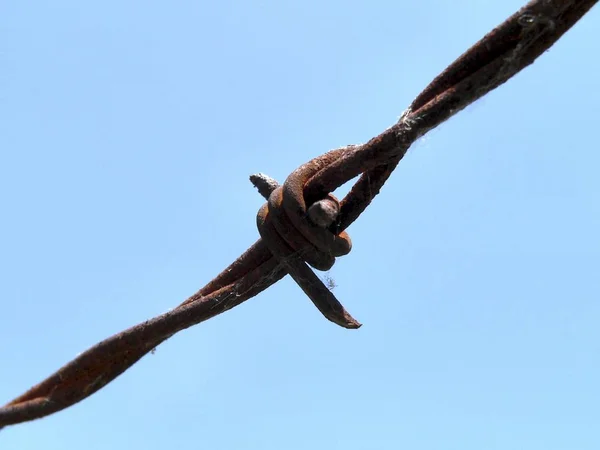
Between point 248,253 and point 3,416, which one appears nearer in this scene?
point 248,253

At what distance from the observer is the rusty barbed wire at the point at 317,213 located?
76.6 inches

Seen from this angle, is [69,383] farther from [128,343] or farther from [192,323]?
[192,323]

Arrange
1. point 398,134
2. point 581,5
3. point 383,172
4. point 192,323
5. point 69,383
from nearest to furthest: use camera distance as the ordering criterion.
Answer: point 581,5 < point 398,134 < point 383,172 < point 192,323 < point 69,383

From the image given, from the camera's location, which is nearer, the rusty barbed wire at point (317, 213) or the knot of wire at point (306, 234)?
the rusty barbed wire at point (317, 213)

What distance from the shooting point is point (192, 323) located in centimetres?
→ 248

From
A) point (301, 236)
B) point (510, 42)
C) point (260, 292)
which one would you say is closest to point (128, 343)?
point (260, 292)

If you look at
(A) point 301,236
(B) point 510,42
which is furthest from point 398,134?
(A) point 301,236

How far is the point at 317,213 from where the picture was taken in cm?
232

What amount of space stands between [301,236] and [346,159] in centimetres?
34

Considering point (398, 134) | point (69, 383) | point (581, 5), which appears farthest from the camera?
point (69, 383)

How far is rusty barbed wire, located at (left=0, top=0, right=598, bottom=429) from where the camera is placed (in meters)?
1.95

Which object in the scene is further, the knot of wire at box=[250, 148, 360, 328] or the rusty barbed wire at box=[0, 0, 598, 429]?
the knot of wire at box=[250, 148, 360, 328]

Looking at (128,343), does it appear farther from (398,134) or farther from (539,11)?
(539,11)

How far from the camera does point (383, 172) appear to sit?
230 cm
